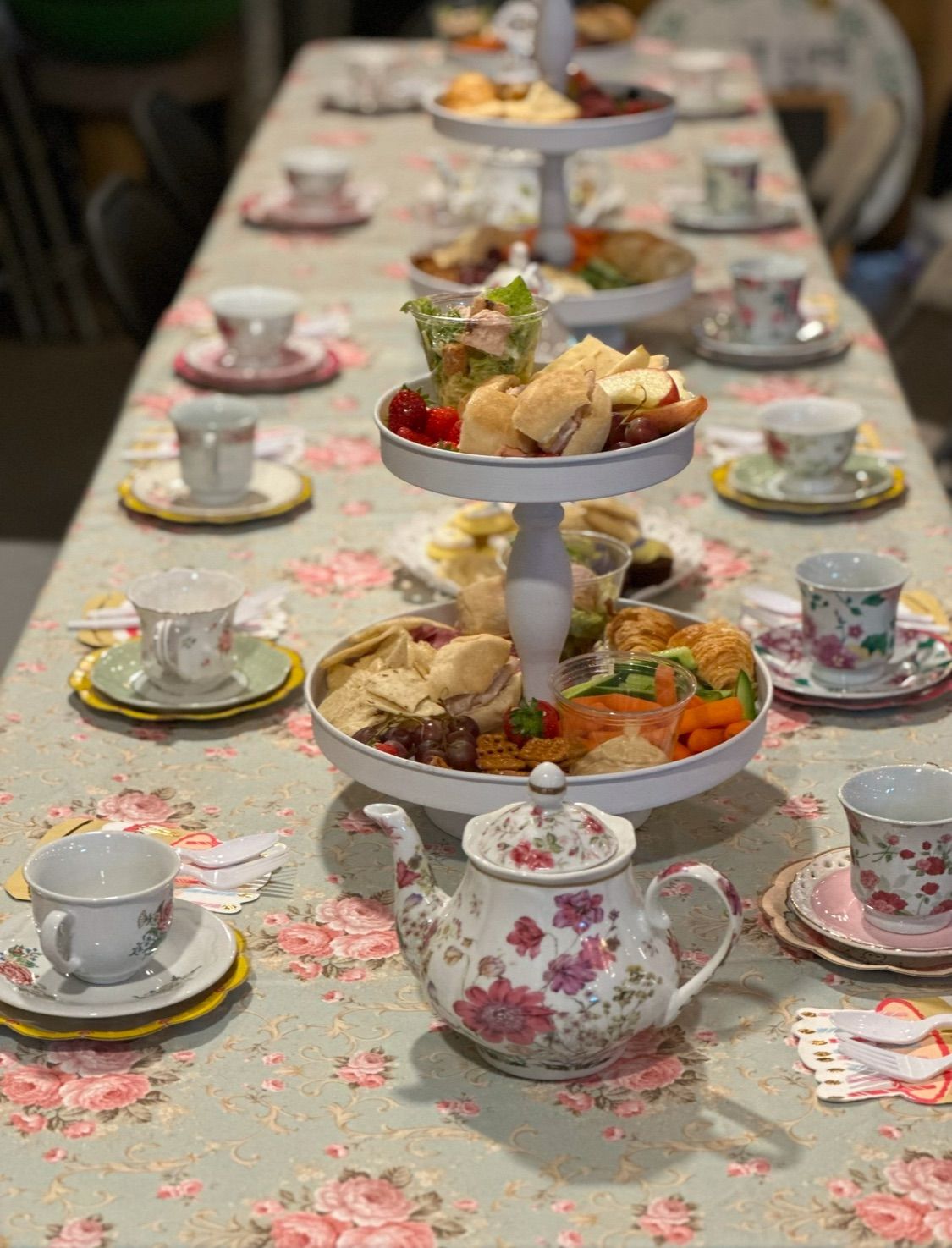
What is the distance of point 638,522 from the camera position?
1726mm

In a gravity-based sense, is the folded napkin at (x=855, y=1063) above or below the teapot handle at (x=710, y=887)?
below

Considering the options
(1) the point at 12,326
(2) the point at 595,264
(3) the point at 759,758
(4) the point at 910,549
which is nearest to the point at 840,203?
(2) the point at 595,264

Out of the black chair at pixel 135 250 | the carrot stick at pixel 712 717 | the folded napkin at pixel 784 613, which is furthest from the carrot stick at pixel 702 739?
the black chair at pixel 135 250

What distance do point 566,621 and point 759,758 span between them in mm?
224

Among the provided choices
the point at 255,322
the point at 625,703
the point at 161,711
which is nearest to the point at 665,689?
the point at 625,703

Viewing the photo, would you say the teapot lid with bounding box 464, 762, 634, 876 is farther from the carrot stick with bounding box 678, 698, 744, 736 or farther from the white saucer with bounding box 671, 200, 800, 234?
the white saucer with bounding box 671, 200, 800, 234

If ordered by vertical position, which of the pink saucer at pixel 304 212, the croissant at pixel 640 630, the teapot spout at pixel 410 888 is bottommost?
the pink saucer at pixel 304 212

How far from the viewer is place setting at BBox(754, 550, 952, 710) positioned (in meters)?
1.47

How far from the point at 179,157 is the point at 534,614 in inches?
95.5

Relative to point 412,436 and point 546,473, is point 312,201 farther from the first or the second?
point 546,473

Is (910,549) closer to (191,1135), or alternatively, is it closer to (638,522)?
(638,522)

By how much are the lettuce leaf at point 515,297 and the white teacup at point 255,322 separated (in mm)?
989

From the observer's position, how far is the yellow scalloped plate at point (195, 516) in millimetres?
1837

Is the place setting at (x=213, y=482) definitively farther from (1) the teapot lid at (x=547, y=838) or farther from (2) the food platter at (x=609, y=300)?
(1) the teapot lid at (x=547, y=838)
